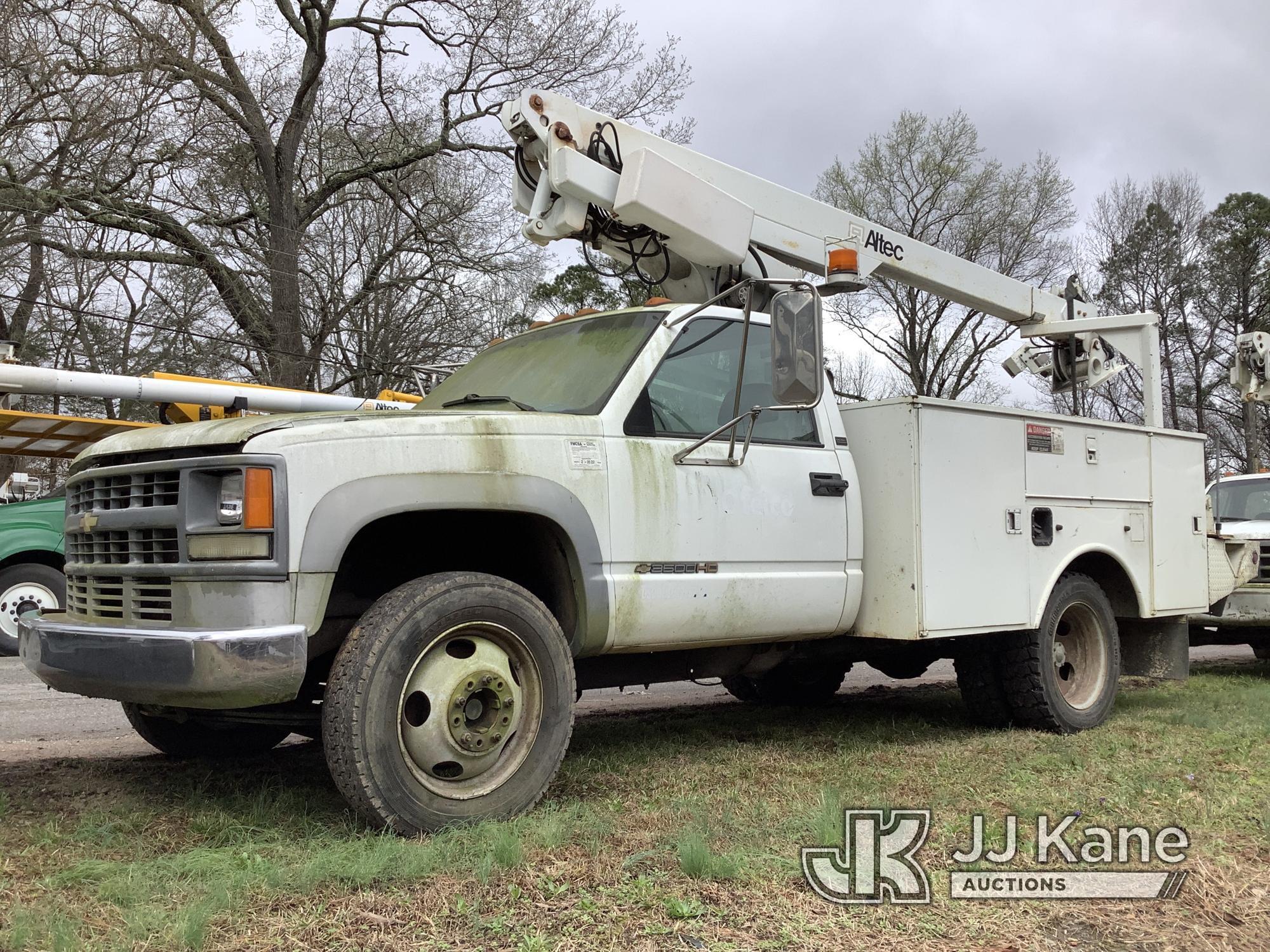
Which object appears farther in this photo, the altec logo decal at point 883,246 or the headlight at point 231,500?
the altec logo decal at point 883,246

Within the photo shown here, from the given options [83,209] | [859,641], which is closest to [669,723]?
[859,641]

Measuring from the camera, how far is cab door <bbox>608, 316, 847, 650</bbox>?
4.43 m

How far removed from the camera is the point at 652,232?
5.68 m

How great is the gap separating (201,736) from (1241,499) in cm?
968

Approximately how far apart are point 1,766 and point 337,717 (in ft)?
8.04

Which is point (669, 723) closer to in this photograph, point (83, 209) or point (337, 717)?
point (337, 717)

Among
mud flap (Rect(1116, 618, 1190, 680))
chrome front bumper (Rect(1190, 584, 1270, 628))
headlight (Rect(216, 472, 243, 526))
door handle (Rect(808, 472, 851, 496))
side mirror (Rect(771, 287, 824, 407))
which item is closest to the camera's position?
headlight (Rect(216, 472, 243, 526))

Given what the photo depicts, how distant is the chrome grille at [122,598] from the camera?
12.2ft

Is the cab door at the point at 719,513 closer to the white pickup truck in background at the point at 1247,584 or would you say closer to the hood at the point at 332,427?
the hood at the point at 332,427

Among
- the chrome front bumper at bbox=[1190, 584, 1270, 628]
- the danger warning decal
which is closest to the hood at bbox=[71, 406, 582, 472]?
the danger warning decal

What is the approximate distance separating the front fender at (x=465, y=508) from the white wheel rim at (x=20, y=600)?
299 inches

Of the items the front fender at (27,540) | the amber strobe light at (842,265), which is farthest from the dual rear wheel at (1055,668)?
the front fender at (27,540)

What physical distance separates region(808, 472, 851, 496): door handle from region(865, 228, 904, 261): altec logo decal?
6.99ft

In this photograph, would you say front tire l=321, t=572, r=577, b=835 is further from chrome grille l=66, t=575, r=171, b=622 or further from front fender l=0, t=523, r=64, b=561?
front fender l=0, t=523, r=64, b=561
